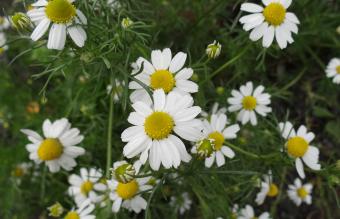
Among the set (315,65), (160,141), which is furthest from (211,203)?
(315,65)

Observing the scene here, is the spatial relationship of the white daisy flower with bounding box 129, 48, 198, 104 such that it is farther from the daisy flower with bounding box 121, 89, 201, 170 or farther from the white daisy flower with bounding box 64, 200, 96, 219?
the white daisy flower with bounding box 64, 200, 96, 219

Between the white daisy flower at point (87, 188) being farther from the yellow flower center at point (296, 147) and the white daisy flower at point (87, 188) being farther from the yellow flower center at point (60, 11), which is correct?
the yellow flower center at point (296, 147)

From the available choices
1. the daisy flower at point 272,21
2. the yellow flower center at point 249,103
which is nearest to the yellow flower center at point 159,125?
the daisy flower at point 272,21

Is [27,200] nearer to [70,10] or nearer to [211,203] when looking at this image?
[211,203]

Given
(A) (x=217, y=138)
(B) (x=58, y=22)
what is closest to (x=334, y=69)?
(A) (x=217, y=138)

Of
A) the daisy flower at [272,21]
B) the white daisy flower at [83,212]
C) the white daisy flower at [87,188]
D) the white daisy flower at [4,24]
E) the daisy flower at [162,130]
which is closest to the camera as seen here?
the daisy flower at [162,130]

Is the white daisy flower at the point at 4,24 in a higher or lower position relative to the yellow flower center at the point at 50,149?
higher

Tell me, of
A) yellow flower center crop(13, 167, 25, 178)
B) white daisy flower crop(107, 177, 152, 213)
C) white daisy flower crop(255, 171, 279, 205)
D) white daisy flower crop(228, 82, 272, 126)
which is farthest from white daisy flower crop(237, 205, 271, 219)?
yellow flower center crop(13, 167, 25, 178)
